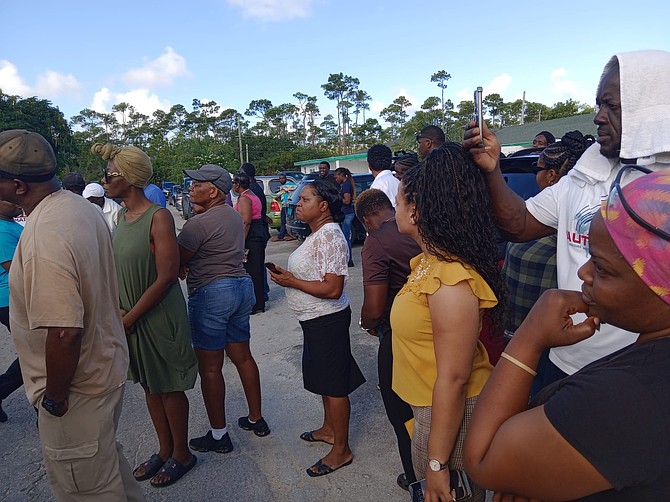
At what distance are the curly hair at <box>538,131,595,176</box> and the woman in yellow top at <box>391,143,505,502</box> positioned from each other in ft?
5.25

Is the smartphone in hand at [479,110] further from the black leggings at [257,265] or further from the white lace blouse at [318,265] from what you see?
the black leggings at [257,265]

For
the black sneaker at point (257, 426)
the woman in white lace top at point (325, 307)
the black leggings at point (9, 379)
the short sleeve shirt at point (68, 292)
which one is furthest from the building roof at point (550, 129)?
the short sleeve shirt at point (68, 292)

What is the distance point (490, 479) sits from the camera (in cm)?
108

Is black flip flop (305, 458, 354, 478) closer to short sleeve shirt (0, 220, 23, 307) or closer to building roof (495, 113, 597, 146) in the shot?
short sleeve shirt (0, 220, 23, 307)

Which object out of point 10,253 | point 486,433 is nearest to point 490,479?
point 486,433

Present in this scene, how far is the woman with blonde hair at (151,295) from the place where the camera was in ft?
9.30

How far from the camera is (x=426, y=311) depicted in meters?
1.83

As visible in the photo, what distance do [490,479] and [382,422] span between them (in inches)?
108

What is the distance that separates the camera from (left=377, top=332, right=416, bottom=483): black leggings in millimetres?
2418

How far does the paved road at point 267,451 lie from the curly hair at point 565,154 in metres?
2.18

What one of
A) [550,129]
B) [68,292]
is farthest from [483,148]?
[550,129]

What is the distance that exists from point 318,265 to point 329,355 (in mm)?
588

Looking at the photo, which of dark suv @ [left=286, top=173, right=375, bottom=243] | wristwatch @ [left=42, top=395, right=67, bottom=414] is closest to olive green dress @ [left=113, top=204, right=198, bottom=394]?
wristwatch @ [left=42, top=395, right=67, bottom=414]

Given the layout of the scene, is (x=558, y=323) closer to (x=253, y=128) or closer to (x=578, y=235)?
(x=578, y=235)
